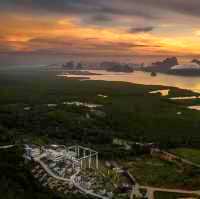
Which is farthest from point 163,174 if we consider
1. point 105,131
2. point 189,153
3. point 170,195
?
point 105,131

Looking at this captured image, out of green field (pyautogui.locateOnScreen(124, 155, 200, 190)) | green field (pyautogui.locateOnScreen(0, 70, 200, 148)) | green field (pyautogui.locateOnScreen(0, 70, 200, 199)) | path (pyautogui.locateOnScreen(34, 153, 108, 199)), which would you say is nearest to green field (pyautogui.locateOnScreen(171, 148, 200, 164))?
green field (pyautogui.locateOnScreen(0, 70, 200, 199))

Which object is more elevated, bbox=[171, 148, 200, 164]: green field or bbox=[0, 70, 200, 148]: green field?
bbox=[0, 70, 200, 148]: green field

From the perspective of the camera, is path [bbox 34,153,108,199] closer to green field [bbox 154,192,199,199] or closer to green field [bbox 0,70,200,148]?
green field [bbox 154,192,199,199]

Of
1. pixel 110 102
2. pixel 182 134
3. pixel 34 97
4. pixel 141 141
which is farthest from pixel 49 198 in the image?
pixel 34 97

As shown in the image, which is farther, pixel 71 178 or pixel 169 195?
pixel 169 195

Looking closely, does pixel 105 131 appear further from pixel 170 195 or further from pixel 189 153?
Answer: pixel 170 195

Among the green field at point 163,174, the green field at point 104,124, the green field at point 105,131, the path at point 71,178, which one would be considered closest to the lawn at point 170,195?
the green field at point 163,174

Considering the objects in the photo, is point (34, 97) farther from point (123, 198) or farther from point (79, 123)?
point (123, 198)

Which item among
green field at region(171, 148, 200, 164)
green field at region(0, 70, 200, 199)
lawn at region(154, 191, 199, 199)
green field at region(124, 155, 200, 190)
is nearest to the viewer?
lawn at region(154, 191, 199, 199)
